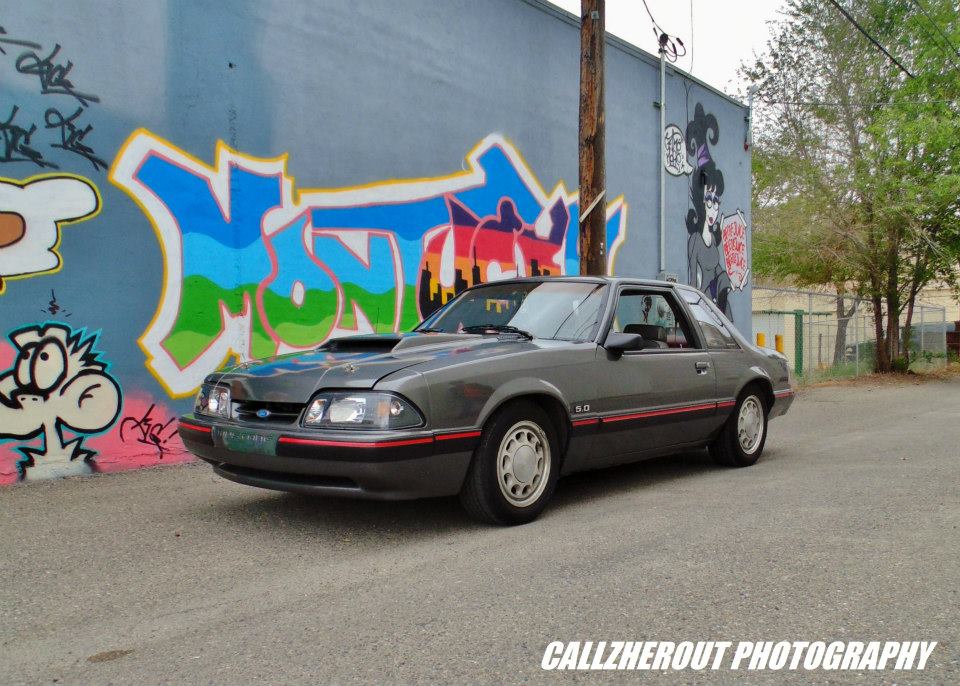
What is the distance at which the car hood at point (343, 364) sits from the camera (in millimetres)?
4160

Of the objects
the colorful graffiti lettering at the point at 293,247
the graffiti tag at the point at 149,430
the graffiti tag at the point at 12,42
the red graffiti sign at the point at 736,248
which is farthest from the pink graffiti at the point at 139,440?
the red graffiti sign at the point at 736,248

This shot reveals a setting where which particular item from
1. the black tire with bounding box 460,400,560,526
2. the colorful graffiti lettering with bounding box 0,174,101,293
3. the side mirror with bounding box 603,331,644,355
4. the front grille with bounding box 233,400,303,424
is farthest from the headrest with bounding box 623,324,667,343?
the colorful graffiti lettering with bounding box 0,174,101,293

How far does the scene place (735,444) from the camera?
6.40 meters

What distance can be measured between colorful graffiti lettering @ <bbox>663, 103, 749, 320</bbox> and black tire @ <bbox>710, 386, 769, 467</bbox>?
8368mm

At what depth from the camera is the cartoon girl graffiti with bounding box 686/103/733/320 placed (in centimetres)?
1492

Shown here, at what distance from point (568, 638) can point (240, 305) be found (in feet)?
18.6

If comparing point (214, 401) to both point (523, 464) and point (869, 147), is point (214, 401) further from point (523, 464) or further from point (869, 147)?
point (869, 147)

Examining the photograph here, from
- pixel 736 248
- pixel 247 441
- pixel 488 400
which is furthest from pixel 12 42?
pixel 736 248

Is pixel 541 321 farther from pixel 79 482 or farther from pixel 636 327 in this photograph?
pixel 79 482

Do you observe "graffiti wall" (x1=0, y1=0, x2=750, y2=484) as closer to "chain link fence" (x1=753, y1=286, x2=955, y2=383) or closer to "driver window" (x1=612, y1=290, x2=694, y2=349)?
A: "driver window" (x1=612, y1=290, x2=694, y2=349)

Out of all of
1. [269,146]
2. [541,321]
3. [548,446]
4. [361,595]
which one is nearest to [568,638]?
[361,595]

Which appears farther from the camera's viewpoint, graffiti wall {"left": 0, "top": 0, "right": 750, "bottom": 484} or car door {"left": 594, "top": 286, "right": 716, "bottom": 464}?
graffiti wall {"left": 0, "top": 0, "right": 750, "bottom": 484}

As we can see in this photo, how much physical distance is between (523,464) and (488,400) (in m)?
0.45

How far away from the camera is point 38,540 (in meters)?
4.46
